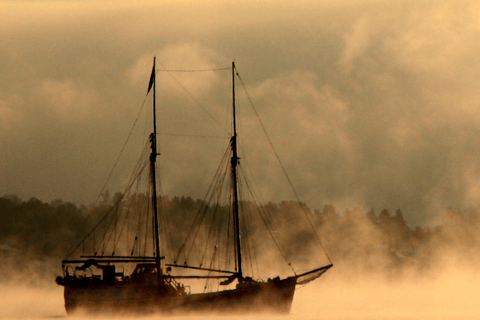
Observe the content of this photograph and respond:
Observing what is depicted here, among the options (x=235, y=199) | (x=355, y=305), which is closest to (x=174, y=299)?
(x=235, y=199)

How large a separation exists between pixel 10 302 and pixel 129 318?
2054 inches

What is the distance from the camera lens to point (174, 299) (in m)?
124

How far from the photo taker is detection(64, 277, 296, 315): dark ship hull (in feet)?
401

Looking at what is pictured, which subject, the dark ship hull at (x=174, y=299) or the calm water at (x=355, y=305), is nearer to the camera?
the dark ship hull at (x=174, y=299)

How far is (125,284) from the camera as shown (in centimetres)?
12481

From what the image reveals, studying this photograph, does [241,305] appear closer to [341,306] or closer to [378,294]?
[341,306]

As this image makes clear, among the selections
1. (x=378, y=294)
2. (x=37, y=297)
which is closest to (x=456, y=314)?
(x=378, y=294)

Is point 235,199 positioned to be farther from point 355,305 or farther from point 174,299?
point 355,305

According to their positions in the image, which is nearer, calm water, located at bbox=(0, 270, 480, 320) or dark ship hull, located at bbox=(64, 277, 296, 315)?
dark ship hull, located at bbox=(64, 277, 296, 315)

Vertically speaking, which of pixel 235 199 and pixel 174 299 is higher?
pixel 235 199

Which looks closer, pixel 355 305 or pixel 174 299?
pixel 174 299

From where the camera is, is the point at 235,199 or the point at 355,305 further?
the point at 355,305

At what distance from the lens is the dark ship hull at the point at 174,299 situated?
122 meters

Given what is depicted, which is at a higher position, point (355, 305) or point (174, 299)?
point (355, 305)
